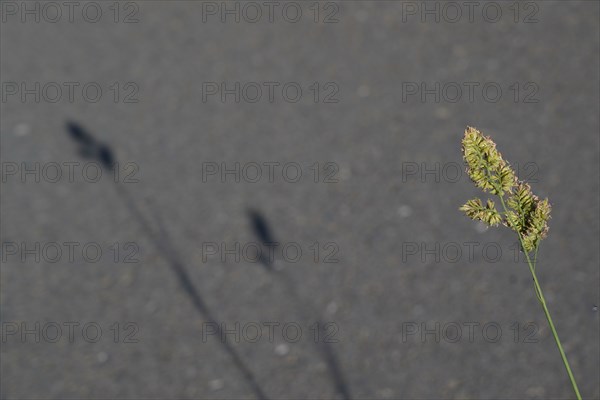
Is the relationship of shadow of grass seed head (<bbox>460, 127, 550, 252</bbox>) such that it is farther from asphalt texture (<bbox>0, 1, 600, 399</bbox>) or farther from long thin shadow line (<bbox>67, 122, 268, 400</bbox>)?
long thin shadow line (<bbox>67, 122, 268, 400</bbox>)

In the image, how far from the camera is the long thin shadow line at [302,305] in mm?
3912

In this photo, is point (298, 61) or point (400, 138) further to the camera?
point (298, 61)

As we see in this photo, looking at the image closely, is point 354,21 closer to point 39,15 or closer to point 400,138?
point 400,138

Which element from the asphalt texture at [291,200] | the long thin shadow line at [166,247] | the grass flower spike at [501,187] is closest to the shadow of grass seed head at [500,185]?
the grass flower spike at [501,187]

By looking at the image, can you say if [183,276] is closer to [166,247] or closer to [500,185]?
[166,247]

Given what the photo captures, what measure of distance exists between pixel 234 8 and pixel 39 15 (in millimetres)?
1456

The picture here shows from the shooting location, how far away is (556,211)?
4645mm

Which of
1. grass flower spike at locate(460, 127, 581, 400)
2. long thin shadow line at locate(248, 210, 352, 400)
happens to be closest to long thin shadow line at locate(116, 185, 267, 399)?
long thin shadow line at locate(248, 210, 352, 400)

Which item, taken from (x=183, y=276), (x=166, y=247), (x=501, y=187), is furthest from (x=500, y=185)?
(x=166, y=247)

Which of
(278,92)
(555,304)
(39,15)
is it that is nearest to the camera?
(555,304)

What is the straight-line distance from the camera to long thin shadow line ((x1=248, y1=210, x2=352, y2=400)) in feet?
12.8

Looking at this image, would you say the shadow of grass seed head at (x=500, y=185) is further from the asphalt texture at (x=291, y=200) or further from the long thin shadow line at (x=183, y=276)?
the long thin shadow line at (x=183, y=276)

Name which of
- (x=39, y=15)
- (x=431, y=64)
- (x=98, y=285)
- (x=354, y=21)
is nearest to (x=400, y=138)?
(x=431, y=64)

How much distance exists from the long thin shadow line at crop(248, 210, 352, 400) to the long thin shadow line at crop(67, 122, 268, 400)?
1.05 feet
